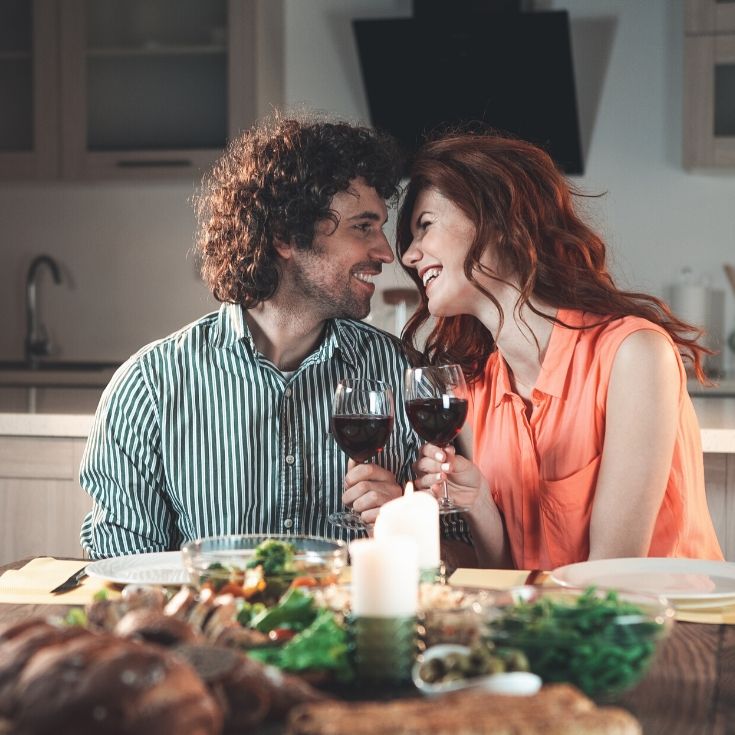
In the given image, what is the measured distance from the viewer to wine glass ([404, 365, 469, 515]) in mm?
1564

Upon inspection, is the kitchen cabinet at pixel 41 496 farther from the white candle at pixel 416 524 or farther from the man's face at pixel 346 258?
the white candle at pixel 416 524

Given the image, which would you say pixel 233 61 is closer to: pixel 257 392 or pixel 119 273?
pixel 119 273

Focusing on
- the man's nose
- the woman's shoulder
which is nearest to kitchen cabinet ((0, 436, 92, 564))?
the man's nose

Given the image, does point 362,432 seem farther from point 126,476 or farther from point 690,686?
point 690,686

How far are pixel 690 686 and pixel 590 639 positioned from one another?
133 millimetres

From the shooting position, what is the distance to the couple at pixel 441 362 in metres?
1.82

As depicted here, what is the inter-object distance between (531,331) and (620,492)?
35 centimetres

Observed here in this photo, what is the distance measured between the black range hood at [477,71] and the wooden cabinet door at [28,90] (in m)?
1.15

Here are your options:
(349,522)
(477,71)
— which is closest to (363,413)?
(349,522)

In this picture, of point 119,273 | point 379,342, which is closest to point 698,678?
point 379,342

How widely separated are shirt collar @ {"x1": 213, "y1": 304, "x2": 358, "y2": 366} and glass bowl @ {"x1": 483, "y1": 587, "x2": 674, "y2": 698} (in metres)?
1.09

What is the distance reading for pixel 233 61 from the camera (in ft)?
12.9

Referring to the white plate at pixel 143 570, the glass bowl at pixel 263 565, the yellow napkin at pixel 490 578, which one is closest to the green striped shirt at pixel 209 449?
the white plate at pixel 143 570

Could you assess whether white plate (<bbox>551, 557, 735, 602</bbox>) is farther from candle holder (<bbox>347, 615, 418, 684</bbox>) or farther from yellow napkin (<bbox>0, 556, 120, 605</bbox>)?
yellow napkin (<bbox>0, 556, 120, 605</bbox>)
